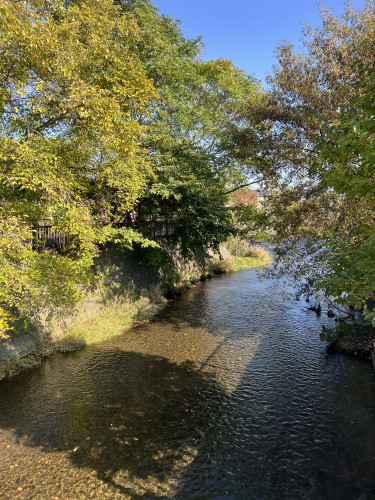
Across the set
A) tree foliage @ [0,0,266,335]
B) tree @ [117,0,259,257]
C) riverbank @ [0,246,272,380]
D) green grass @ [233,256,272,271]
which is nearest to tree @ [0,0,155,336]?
tree foliage @ [0,0,266,335]

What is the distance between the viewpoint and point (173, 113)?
1312cm

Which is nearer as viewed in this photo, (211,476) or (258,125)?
(211,476)

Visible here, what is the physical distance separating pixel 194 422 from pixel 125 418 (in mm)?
1504

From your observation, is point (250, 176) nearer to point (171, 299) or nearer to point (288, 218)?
point (288, 218)

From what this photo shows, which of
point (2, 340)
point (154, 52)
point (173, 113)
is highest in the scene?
point (154, 52)

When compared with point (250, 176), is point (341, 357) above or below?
below

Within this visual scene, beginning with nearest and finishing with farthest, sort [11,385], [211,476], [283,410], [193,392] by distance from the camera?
1. [211,476]
2. [283,410]
3. [193,392]
4. [11,385]

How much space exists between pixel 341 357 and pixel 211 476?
5854 millimetres

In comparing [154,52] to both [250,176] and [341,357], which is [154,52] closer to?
[250,176]

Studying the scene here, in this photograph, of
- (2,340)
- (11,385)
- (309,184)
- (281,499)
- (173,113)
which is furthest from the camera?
(173,113)

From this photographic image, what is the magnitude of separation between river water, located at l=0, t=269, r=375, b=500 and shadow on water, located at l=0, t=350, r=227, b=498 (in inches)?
1.0

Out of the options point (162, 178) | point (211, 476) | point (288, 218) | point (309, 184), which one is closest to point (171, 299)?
point (162, 178)

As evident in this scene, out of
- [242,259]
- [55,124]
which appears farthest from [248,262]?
[55,124]

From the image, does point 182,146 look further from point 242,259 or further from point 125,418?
point 242,259
